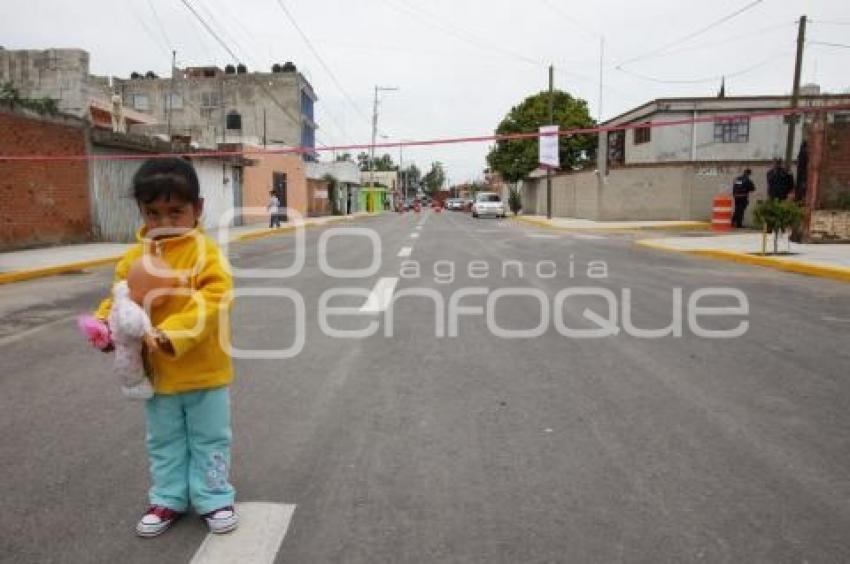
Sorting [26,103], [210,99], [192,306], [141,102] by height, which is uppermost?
[210,99]

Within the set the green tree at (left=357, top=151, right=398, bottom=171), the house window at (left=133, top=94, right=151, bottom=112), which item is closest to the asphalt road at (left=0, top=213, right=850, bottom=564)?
the house window at (left=133, top=94, right=151, bottom=112)

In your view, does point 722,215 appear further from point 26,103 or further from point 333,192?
point 333,192

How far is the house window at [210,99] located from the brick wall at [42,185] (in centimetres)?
3840

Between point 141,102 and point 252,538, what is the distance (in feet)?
195

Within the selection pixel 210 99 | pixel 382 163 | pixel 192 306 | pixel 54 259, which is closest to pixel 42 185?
pixel 54 259

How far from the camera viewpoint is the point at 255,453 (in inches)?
135

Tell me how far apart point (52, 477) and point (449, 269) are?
905 cm

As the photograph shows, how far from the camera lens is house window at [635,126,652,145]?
35428 mm

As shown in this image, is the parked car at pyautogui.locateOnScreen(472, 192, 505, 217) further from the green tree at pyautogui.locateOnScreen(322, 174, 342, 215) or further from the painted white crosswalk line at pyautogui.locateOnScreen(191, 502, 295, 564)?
the painted white crosswalk line at pyautogui.locateOnScreen(191, 502, 295, 564)

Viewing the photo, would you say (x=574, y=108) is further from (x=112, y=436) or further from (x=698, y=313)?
(x=112, y=436)

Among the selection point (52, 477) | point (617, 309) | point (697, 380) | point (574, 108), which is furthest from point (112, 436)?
point (574, 108)

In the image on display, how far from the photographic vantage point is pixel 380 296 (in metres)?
8.75

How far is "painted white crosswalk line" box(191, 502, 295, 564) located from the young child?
0.22 feet

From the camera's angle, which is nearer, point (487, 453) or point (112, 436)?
point (487, 453)
